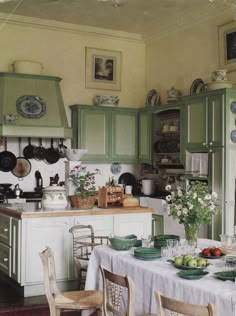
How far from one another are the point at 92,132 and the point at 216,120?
2283 mm

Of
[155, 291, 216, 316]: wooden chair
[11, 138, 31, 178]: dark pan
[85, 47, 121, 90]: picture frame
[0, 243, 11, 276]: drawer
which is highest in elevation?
[85, 47, 121, 90]: picture frame

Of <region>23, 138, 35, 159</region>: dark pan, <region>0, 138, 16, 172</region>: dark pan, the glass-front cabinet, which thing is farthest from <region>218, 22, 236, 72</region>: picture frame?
<region>0, 138, 16, 172</region>: dark pan

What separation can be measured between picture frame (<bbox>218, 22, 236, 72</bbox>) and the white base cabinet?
2.48 metres

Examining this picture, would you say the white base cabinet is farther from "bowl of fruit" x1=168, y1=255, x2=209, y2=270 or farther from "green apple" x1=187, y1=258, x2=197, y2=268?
"green apple" x1=187, y1=258, x2=197, y2=268

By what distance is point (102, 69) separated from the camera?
803cm

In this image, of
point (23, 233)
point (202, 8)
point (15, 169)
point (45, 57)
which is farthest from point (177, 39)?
point (23, 233)

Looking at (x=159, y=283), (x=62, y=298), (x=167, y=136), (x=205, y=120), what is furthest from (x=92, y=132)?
(x=159, y=283)

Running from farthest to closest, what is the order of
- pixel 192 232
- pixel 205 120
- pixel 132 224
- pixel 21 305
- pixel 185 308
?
pixel 205 120 < pixel 132 224 < pixel 21 305 < pixel 192 232 < pixel 185 308

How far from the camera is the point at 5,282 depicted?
19.0 feet

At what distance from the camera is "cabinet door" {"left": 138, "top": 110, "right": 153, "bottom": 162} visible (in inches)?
302

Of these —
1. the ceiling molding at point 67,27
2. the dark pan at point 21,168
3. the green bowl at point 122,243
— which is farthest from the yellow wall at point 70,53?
the green bowl at point 122,243

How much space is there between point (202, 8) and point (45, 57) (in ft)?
8.02

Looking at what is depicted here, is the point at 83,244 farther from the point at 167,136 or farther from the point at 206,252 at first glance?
the point at 167,136

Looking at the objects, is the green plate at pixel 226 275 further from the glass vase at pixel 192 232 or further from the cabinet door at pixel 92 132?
the cabinet door at pixel 92 132
